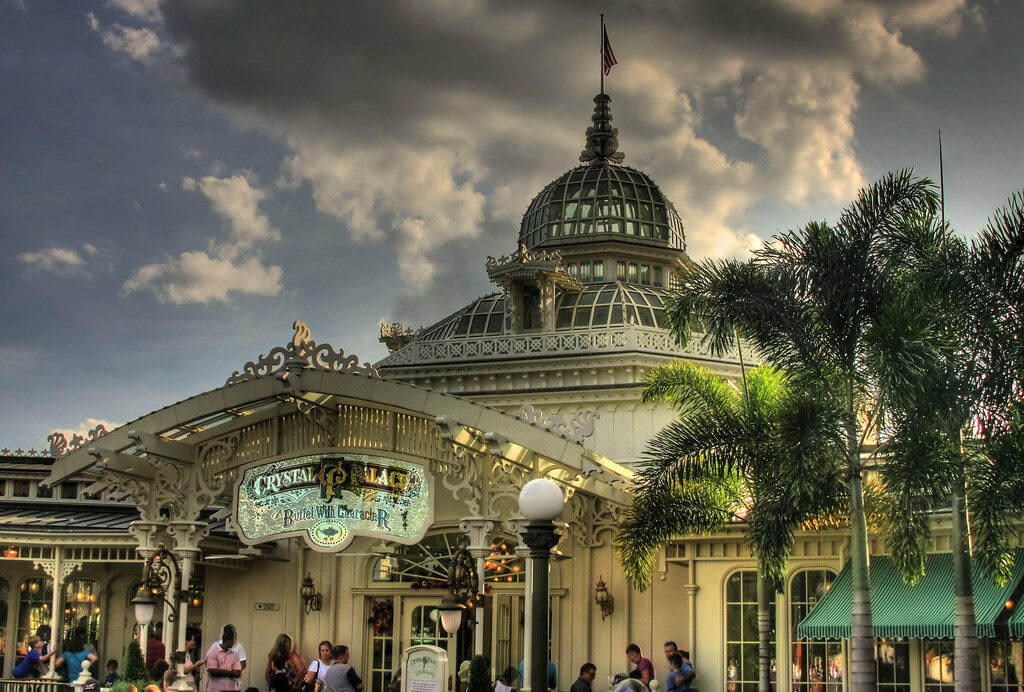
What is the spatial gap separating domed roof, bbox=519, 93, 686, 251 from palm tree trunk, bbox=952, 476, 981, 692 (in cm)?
2275

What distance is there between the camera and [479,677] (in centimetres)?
1611

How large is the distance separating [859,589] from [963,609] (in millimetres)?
1403

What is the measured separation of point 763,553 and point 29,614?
17246mm

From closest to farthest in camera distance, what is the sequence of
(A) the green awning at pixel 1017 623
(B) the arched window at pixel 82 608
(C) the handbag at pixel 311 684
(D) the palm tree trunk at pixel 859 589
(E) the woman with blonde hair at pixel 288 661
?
(A) the green awning at pixel 1017 623 → (D) the palm tree trunk at pixel 859 589 → (C) the handbag at pixel 311 684 → (E) the woman with blonde hair at pixel 288 661 → (B) the arched window at pixel 82 608

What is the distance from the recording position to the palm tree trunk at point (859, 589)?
17766mm

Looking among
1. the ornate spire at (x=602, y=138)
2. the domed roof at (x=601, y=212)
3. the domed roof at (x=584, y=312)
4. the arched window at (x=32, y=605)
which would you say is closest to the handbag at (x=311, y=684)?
the arched window at (x=32, y=605)

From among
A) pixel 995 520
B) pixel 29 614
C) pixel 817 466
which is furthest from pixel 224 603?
pixel 995 520

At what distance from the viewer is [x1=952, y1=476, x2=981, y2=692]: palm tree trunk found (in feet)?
55.9

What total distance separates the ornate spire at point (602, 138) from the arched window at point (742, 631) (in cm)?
2363

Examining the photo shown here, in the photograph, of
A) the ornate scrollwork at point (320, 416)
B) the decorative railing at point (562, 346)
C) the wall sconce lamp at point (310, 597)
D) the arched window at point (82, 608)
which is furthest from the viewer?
the decorative railing at point (562, 346)

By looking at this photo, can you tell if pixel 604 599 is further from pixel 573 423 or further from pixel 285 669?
pixel 285 669

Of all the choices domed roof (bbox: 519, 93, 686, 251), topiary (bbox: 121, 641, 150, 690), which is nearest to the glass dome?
domed roof (bbox: 519, 93, 686, 251)

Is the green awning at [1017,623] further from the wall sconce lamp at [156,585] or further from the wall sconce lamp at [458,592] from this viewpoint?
the wall sconce lamp at [156,585]

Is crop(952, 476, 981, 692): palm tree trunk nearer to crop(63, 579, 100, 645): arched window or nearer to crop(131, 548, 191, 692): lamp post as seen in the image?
crop(131, 548, 191, 692): lamp post
